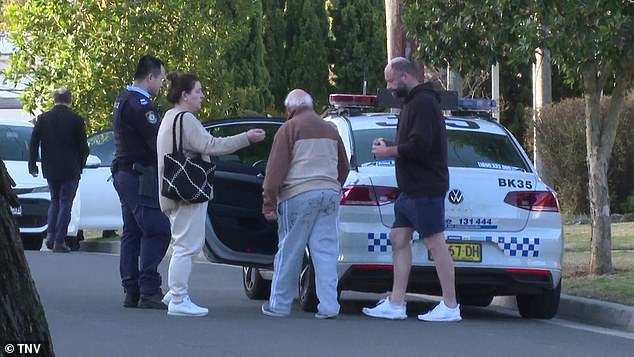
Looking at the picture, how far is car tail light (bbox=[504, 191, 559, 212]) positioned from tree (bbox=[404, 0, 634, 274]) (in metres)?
1.87

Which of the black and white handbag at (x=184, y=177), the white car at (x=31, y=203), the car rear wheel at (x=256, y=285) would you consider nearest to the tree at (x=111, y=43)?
the white car at (x=31, y=203)

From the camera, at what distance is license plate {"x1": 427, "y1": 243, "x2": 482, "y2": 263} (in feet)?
33.0

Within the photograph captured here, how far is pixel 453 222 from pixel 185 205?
6.16ft

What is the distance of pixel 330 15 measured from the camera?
36219 mm

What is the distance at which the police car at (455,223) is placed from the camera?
10008 mm

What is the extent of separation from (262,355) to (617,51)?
197 inches

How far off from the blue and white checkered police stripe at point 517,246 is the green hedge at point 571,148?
36.4ft

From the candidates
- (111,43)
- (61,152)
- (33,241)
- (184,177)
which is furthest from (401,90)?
(111,43)

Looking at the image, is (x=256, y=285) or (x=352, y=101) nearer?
(x=352, y=101)

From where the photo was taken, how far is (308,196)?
983 cm

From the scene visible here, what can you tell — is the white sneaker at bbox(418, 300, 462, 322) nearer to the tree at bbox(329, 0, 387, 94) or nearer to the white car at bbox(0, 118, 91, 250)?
the white car at bbox(0, 118, 91, 250)

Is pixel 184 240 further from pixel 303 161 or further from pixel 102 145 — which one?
pixel 102 145

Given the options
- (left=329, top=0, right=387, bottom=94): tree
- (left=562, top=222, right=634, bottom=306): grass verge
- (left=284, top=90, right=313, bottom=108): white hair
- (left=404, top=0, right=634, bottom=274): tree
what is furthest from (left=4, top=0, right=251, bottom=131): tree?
(left=329, top=0, right=387, bottom=94): tree

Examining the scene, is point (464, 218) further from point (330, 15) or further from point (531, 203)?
point (330, 15)
